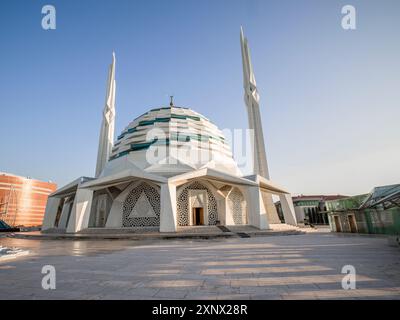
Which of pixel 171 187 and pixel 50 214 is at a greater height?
pixel 171 187

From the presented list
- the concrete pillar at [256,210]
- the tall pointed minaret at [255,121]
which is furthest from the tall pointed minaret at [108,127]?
the concrete pillar at [256,210]

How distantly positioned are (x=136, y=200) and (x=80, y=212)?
4969mm

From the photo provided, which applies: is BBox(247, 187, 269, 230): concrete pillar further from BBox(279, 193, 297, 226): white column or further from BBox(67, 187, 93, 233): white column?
BBox(67, 187, 93, 233): white column

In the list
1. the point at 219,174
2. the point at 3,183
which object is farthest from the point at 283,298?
the point at 3,183

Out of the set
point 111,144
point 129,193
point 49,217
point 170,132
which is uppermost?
point 111,144

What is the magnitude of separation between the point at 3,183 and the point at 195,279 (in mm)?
71964

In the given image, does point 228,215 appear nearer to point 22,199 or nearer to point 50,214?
Answer: point 50,214

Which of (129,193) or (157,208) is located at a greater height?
(129,193)

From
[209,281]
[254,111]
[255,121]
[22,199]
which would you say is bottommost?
[209,281]

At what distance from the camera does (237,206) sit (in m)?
21.9

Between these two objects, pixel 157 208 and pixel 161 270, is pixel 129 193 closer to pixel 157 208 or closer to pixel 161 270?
pixel 157 208

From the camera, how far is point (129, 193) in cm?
2102

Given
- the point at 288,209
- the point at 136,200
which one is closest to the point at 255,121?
the point at 288,209

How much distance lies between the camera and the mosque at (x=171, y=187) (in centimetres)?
1719
